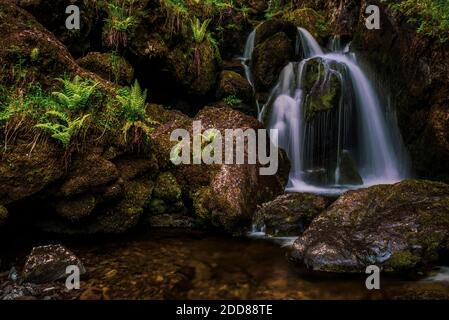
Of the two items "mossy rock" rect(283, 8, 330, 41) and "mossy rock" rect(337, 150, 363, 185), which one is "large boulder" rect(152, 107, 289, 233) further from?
"mossy rock" rect(283, 8, 330, 41)

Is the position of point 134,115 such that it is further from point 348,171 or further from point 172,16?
point 348,171

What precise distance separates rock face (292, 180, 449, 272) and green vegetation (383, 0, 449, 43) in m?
3.37

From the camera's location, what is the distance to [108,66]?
323 inches

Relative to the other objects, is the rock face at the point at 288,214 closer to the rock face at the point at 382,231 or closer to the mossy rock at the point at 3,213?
the rock face at the point at 382,231

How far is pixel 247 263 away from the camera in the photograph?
17.7 feet

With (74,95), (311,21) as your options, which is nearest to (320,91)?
A: (311,21)

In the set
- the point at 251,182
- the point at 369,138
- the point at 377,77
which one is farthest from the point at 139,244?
the point at 377,77

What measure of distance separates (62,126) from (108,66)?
2.77 metres

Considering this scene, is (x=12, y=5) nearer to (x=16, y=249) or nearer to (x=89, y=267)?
(x=16, y=249)

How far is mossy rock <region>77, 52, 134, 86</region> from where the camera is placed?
8.17 meters

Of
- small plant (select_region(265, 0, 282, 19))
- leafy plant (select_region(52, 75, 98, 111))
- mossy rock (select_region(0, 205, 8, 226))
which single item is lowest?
mossy rock (select_region(0, 205, 8, 226))

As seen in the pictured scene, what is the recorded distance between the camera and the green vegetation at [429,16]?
735 centimetres

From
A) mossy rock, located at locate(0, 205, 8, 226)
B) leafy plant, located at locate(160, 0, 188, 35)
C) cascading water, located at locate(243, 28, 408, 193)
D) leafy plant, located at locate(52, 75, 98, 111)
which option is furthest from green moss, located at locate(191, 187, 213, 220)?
leafy plant, located at locate(160, 0, 188, 35)

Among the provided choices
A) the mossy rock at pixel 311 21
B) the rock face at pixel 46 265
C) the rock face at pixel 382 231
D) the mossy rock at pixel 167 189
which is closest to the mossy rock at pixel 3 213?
the rock face at pixel 46 265
